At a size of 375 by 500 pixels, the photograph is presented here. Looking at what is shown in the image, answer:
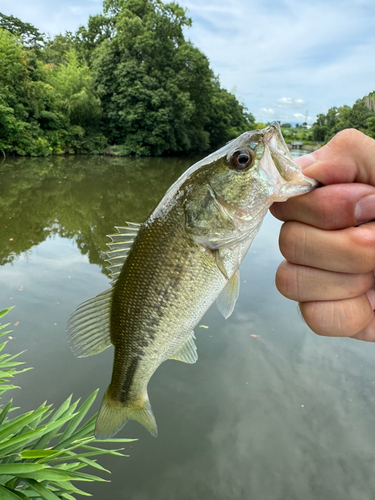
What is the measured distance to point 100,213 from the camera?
11.1 meters

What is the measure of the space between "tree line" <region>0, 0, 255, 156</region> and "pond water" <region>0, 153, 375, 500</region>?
2354 centimetres

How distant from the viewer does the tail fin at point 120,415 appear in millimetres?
1653

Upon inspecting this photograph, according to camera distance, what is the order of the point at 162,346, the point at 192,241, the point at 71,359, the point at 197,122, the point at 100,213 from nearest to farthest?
the point at 192,241
the point at 162,346
the point at 71,359
the point at 100,213
the point at 197,122

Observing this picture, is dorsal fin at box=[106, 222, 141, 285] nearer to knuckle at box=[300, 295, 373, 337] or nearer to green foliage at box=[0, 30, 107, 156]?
knuckle at box=[300, 295, 373, 337]

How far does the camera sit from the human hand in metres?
1.30

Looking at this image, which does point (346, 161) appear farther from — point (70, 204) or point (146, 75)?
point (146, 75)

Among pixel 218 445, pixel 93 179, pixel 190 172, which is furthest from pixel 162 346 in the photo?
pixel 93 179

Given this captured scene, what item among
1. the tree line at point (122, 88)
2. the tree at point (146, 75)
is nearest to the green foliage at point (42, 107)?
the tree line at point (122, 88)

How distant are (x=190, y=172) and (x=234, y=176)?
21 centimetres

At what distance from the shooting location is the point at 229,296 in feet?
5.33

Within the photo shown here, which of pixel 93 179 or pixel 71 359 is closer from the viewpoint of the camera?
pixel 71 359

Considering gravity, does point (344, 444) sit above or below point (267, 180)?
below

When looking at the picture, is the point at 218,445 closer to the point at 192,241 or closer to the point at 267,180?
the point at 192,241

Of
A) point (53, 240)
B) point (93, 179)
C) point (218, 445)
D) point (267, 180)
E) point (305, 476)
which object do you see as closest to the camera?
point (267, 180)
